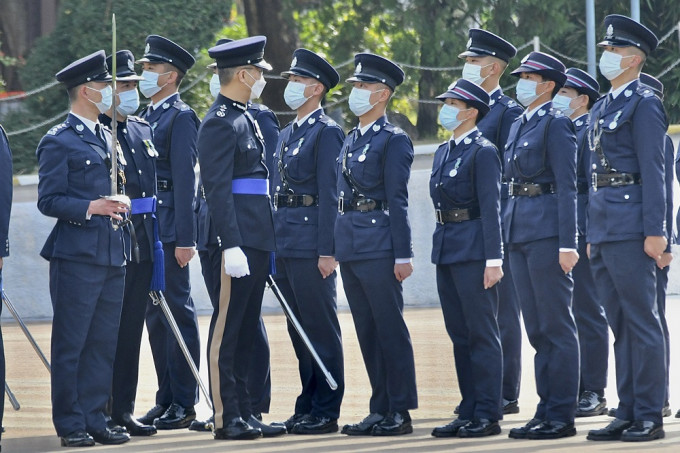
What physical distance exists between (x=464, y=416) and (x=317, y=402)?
77 centimetres

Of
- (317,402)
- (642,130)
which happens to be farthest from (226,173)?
(642,130)

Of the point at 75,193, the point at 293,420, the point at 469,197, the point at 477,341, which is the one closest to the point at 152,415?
the point at 293,420

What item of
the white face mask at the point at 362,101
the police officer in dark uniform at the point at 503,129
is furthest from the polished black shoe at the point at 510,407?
the white face mask at the point at 362,101

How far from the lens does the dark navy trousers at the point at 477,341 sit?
7.45 metres

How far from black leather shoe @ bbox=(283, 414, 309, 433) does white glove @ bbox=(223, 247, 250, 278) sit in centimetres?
94

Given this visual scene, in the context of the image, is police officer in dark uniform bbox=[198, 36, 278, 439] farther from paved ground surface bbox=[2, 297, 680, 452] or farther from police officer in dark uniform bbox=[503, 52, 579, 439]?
police officer in dark uniform bbox=[503, 52, 579, 439]

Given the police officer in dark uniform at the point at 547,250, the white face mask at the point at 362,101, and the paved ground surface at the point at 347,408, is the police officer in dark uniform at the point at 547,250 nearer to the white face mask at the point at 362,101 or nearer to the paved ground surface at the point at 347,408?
the paved ground surface at the point at 347,408

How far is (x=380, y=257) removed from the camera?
7.68 meters

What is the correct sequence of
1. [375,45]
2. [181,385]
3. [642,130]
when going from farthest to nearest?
[375,45]
[181,385]
[642,130]

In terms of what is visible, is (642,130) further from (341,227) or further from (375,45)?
(375,45)

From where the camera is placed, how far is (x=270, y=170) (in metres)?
8.34

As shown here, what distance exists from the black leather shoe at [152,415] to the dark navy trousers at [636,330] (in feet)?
8.24

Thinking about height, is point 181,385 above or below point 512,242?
below

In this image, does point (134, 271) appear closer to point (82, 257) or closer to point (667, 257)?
point (82, 257)
